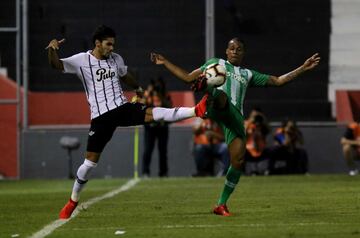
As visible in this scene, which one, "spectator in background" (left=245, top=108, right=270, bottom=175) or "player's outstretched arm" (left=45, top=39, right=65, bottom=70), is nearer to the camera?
"player's outstretched arm" (left=45, top=39, right=65, bottom=70)

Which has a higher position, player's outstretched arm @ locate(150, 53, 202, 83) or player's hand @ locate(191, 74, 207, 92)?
player's outstretched arm @ locate(150, 53, 202, 83)

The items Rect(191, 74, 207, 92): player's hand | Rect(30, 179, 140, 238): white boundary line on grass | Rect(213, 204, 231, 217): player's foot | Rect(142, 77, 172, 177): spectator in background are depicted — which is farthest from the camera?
Rect(142, 77, 172, 177): spectator in background

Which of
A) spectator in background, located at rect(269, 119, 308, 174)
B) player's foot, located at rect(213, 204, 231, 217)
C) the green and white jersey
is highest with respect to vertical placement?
the green and white jersey

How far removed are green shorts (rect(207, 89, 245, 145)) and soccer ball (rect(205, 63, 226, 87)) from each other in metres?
0.40

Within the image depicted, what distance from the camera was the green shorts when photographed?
11008 millimetres

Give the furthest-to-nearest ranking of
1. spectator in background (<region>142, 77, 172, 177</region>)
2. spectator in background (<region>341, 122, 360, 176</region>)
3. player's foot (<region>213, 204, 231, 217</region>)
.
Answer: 1. spectator in background (<region>341, 122, 360, 176</region>)
2. spectator in background (<region>142, 77, 172, 177</region>)
3. player's foot (<region>213, 204, 231, 217</region>)

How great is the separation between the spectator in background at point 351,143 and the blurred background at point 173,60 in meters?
0.81

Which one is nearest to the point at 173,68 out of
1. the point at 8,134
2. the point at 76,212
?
the point at 76,212

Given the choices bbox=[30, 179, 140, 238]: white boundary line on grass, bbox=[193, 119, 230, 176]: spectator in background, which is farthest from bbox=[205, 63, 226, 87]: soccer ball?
bbox=[193, 119, 230, 176]: spectator in background

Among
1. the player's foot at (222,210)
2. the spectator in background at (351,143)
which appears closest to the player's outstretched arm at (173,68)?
the player's foot at (222,210)

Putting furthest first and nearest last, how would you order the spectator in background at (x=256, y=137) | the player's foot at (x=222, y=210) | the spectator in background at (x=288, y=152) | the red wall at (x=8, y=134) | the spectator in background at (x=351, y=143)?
the red wall at (x=8, y=134)
the spectator in background at (x=288, y=152)
the spectator in background at (x=256, y=137)
the spectator in background at (x=351, y=143)
the player's foot at (x=222, y=210)

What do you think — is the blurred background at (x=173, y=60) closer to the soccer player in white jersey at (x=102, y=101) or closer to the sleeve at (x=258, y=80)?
the sleeve at (x=258, y=80)

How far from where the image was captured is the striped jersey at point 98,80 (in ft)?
35.8

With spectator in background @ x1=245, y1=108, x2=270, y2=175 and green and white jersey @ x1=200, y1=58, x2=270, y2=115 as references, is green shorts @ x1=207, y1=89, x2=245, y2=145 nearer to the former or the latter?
green and white jersey @ x1=200, y1=58, x2=270, y2=115
